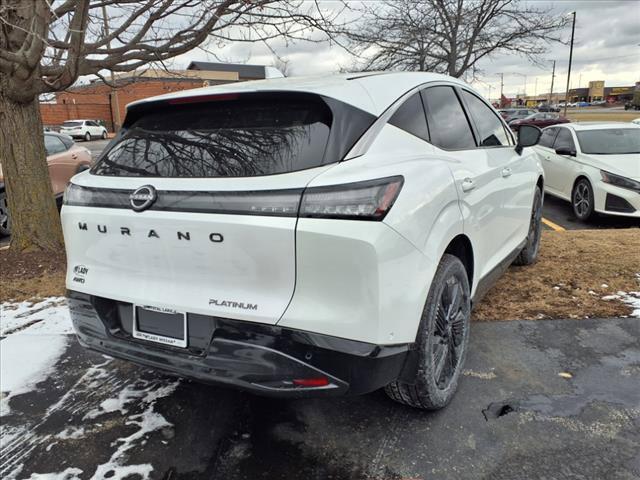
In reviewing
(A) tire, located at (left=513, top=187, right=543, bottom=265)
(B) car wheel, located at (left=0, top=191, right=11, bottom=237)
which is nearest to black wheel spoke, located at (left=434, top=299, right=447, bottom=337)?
(A) tire, located at (left=513, top=187, right=543, bottom=265)

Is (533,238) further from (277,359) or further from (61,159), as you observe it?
(61,159)

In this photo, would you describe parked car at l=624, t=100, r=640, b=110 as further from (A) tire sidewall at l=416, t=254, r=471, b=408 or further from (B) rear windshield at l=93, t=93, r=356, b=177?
(B) rear windshield at l=93, t=93, r=356, b=177

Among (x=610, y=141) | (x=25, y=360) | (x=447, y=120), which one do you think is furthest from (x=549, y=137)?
(x=25, y=360)

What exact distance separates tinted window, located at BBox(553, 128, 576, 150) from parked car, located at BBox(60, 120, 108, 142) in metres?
32.4

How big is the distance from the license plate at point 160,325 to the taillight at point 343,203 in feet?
2.49

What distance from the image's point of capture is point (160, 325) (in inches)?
90.2

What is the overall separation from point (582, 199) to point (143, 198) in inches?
289

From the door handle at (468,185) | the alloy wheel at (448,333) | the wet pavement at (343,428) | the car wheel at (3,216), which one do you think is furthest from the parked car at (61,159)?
the alloy wheel at (448,333)

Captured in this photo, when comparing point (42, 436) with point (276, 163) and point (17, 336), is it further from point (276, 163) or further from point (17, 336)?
point (276, 163)

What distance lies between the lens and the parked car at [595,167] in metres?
7.09

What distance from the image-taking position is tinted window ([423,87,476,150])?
9.32ft

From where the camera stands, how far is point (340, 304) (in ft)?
6.48

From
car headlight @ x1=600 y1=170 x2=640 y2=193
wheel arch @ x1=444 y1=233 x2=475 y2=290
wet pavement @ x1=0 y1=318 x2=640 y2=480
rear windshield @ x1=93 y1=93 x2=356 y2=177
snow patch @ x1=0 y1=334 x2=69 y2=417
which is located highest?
rear windshield @ x1=93 y1=93 x2=356 y2=177

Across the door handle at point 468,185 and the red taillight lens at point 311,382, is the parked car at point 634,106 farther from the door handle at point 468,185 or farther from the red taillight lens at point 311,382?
the red taillight lens at point 311,382
